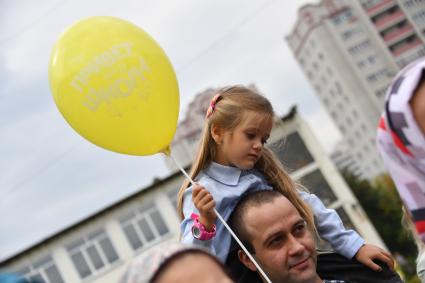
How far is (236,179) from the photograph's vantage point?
2627mm

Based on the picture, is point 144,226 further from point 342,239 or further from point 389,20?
point 389,20

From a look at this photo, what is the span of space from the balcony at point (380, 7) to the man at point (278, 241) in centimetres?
5988

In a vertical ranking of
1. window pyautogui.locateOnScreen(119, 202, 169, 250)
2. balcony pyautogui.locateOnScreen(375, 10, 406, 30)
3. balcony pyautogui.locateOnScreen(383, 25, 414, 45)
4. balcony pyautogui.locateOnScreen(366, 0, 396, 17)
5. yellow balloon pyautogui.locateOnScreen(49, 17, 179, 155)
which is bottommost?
window pyautogui.locateOnScreen(119, 202, 169, 250)

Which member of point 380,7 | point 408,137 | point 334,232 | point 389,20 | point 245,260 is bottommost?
point 334,232

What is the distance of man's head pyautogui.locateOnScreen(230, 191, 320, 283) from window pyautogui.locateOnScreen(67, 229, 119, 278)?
2042cm

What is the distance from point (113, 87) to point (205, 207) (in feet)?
Answer: 2.72

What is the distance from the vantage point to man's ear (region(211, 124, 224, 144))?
282 centimetres

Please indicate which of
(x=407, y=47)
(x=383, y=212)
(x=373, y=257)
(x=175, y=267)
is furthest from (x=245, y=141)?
(x=407, y=47)

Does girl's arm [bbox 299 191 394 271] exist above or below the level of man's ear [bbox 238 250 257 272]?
below

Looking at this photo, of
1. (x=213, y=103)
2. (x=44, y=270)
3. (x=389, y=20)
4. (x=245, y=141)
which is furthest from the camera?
(x=389, y=20)

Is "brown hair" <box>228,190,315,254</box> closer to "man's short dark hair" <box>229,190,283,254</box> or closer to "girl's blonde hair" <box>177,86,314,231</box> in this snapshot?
"man's short dark hair" <box>229,190,283,254</box>

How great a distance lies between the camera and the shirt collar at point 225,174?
2629 mm

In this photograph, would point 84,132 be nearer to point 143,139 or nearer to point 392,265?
point 143,139

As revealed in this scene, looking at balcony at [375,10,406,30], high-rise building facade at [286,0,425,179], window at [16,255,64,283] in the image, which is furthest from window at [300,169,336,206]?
balcony at [375,10,406,30]
